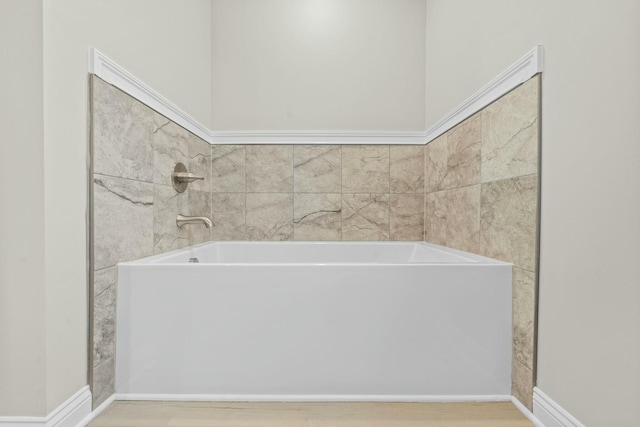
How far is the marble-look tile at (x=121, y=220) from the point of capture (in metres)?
1.17

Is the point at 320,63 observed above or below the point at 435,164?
above

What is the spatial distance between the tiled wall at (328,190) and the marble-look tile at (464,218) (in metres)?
0.45

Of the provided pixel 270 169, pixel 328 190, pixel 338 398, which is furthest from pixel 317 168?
pixel 338 398

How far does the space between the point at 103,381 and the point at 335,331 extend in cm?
84

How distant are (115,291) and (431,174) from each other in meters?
1.82

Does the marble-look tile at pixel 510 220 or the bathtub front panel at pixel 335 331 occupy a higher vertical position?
the marble-look tile at pixel 510 220

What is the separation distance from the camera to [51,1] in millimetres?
979

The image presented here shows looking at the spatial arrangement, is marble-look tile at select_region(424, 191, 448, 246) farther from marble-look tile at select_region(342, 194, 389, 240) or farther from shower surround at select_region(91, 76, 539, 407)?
marble-look tile at select_region(342, 194, 389, 240)

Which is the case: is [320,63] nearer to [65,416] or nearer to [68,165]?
[68,165]

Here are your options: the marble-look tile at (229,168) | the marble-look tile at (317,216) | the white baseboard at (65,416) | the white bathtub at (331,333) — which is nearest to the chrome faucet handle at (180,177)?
the marble-look tile at (229,168)

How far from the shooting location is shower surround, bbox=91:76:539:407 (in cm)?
118

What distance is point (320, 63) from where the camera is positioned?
7.48 ft

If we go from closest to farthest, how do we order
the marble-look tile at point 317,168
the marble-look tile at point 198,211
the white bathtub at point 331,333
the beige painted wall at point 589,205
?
the beige painted wall at point 589,205, the white bathtub at point 331,333, the marble-look tile at point 198,211, the marble-look tile at point 317,168

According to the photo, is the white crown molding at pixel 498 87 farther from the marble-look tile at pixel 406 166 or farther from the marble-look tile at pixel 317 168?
the marble-look tile at pixel 317 168
